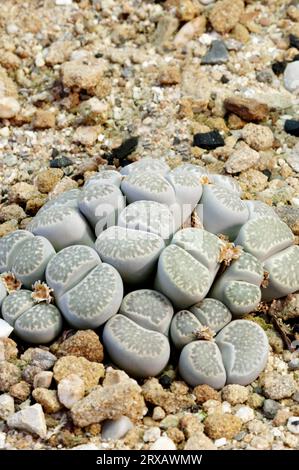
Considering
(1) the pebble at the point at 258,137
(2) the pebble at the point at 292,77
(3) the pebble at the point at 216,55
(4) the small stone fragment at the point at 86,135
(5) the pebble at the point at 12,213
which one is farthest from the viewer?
(3) the pebble at the point at 216,55

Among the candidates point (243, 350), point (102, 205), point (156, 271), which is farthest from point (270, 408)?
point (102, 205)

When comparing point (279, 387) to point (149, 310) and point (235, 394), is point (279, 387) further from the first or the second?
point (149, 310)

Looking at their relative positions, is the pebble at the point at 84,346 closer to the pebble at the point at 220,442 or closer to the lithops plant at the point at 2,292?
the lithops plant at the point at 2,292

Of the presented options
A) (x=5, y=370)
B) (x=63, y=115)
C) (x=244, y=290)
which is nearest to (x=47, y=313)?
(x=5, y=370)

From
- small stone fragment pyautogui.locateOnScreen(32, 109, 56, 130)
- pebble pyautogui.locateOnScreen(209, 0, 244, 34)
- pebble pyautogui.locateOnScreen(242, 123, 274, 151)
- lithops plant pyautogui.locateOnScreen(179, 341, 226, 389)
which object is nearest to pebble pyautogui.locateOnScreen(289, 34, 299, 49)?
pebble pyautogui.locateOnScreen(209, 0, 244, 34)

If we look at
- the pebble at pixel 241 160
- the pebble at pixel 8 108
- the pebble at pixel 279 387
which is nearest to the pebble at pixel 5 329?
the pebble at pixel 279 387

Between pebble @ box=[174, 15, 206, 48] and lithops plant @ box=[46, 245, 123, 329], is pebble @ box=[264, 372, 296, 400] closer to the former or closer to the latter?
lithops plant @ box=[46, 245, 123, 329]
